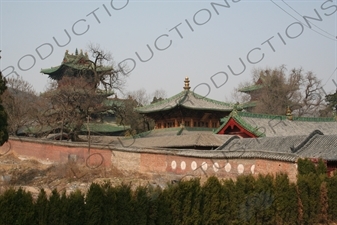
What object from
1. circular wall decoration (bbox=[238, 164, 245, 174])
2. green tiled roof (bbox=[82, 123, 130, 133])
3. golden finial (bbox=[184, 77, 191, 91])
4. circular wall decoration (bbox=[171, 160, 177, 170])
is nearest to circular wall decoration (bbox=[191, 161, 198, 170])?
circular wall decoration (bbox=[171, 160, 177, 170])

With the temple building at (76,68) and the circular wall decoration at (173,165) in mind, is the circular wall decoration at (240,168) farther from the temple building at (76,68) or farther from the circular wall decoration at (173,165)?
the temple building at (76,68)

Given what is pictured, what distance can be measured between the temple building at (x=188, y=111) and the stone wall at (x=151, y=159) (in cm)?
546

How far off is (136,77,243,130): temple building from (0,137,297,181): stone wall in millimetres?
5464

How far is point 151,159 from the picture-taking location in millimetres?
21078

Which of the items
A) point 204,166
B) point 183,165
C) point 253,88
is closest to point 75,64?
point 253,88

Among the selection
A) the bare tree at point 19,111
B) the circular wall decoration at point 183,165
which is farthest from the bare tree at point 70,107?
the circular wall decoration at point 183,165

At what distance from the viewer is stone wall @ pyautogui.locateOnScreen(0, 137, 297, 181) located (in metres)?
16.4

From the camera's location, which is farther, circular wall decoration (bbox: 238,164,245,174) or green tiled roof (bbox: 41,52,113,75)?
green tiled roof (bbox: 41,52,113,75)

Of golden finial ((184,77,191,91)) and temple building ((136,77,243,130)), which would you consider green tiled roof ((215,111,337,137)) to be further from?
golden finial ((184,77,191,91))

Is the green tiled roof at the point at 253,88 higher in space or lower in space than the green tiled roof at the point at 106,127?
higher

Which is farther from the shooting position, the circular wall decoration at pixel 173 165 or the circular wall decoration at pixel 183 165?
the circular wall decoration at pixel 173 165

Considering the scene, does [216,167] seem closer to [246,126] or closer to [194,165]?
[194,165]

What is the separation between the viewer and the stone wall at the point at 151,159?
53.7 feet

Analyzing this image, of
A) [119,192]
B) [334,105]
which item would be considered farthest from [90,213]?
[334,105]
